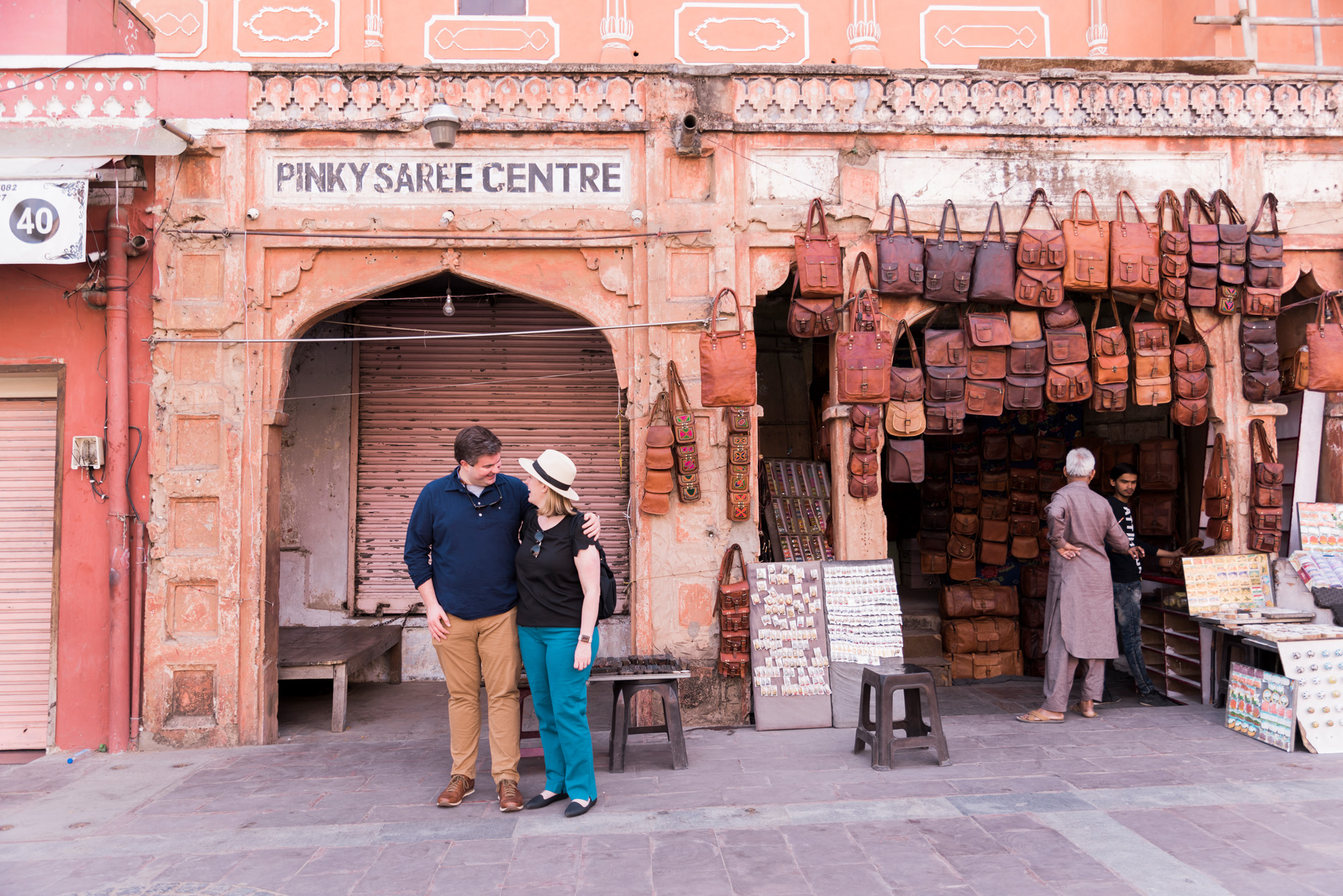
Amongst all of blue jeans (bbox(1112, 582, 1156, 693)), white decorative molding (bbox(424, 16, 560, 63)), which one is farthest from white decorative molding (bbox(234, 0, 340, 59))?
blue jeans (bbox(1112, 582, 1156, 693))

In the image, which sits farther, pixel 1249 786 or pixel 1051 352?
pixel 1051 352

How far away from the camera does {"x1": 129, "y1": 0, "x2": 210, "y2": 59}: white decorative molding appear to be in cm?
1021

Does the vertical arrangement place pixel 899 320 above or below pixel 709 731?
above

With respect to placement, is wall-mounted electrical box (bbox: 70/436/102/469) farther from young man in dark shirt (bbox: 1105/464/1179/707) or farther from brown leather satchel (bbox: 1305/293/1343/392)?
brown leather satchel (bbox: 1305/293/1343/392)

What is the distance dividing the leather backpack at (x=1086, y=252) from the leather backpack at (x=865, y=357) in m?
1.61

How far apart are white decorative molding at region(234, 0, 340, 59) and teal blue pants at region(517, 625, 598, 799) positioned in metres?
8.36

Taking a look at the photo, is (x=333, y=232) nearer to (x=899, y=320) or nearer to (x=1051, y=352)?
(x=899, y=320)

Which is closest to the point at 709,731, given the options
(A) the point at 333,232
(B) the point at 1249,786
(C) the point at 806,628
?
(C) the point at 806,628

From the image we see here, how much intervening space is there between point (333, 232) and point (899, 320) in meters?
4.53

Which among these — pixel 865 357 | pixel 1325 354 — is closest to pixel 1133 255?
pixel 1325 354

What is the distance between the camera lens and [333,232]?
695 cm

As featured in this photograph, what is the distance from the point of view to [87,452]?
6.68 m

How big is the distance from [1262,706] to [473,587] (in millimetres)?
5373

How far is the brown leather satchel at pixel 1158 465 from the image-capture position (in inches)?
364
